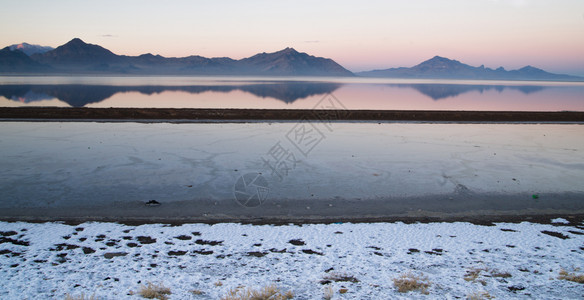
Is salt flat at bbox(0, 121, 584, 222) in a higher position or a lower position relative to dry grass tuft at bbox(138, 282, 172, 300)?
higher

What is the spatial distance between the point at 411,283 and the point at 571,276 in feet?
7.70

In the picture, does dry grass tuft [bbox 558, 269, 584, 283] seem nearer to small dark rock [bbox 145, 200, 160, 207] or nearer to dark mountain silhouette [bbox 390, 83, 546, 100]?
small dark rock [bbox 145, 200, 160, 207]

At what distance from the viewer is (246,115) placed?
25094 mm

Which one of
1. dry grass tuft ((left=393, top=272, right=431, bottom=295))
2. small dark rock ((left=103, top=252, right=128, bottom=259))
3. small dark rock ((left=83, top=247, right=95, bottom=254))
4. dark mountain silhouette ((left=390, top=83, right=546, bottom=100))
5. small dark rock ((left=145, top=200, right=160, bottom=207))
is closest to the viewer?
dry grass tuft ((left=393, top=272, right=431, bottom=295))

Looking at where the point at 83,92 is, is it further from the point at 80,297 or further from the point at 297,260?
the point at 297,260

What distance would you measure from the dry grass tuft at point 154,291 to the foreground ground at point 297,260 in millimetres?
84

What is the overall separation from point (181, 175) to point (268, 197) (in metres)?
3.10

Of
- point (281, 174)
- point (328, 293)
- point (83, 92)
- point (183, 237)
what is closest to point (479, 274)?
point (328, 293)

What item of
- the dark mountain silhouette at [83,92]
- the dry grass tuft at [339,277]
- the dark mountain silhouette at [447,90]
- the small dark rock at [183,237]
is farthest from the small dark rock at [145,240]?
the dark mountain silhouette at [447,90]

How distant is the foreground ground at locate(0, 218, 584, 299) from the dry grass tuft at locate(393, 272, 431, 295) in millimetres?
25

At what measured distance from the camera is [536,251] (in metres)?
6.09

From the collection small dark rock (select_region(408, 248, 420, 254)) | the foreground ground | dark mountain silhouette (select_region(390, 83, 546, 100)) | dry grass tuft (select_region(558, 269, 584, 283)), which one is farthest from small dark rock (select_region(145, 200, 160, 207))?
dark mountain silhouette (select_region(390, 83, 546, 100))

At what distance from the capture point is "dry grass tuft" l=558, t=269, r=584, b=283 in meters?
5.20

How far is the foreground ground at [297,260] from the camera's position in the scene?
16.3 ft
